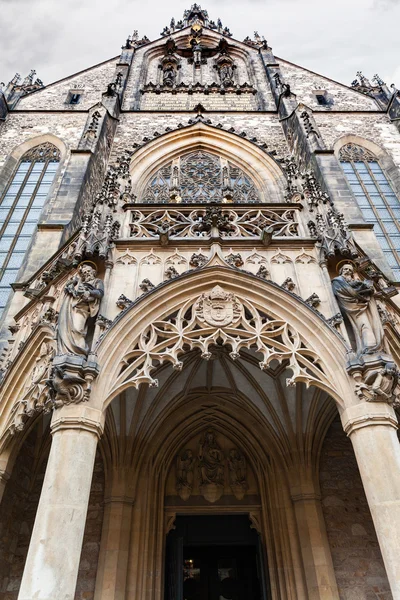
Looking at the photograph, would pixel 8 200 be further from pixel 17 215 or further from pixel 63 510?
pixel 63 510

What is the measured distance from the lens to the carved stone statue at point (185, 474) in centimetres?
768

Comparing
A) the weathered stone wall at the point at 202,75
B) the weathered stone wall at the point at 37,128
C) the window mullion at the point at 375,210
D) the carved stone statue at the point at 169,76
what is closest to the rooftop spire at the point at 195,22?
the weathered stone wall at the point at 202,75

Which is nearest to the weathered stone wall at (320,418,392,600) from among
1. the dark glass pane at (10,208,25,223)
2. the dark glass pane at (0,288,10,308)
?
the dark glass pane at (0,288,10,308)

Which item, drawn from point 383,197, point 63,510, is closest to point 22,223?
point 63,510

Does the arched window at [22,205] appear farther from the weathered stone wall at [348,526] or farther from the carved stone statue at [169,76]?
the weathered stone wall at [348,526]

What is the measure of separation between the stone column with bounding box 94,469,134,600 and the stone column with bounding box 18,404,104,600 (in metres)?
3.05

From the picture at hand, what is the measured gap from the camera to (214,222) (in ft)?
21.0

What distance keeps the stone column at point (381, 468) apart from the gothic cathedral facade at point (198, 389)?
2 cm

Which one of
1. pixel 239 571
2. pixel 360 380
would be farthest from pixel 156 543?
pixel 360 380

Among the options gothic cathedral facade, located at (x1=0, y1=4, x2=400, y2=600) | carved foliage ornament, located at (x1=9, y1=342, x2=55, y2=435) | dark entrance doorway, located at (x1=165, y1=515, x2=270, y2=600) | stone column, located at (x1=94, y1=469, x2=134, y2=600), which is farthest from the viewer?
dark entrance doorway, located at (x1=165, y1=515, x2=270, y2=600)

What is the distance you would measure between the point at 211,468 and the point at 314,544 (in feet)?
7.39

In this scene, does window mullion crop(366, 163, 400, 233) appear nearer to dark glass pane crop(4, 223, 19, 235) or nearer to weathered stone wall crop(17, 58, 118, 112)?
dark glass pane crop(4, 223, 19, 235)

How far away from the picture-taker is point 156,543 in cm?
698

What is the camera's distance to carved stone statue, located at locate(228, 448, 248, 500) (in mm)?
7715
